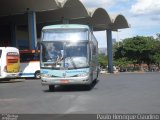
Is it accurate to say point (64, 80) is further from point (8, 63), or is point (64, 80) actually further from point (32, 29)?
point (32, 29)

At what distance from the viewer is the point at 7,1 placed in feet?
147

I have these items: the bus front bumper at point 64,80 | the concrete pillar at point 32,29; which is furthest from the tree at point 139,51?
the bus front bumper at point 64,80

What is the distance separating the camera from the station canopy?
45.0 meters

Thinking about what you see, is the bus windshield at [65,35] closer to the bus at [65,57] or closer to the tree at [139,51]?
the bus at [65,57]

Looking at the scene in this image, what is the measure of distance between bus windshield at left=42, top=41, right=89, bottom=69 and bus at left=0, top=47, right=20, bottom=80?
10070 mm

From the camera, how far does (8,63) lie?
31438mm

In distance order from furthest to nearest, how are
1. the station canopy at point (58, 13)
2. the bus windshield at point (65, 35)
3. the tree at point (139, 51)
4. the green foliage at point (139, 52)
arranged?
1. the tree at point (139, 51)
2. the green foliage at point (139, 52)
3. the station canopy at point (58, 13)
4. the bus windshield at point (65, 35)

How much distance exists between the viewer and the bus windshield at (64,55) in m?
21.5

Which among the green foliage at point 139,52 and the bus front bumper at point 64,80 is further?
the green foliage at point 139,52

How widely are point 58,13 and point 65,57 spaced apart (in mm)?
31736

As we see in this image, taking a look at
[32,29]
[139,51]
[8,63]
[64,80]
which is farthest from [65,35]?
[139,51]

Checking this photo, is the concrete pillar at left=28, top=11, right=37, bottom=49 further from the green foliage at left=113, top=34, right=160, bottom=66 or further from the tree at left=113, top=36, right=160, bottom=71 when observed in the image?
the tree at left=113, top=36, right=160, bottom=71

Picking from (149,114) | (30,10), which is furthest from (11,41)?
(149,114)

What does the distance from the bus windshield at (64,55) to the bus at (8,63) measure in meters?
10.1
